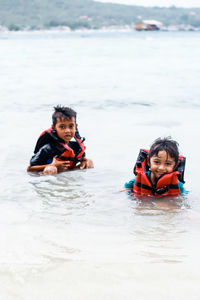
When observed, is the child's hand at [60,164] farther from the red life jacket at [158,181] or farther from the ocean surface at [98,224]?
the red life jacket at [158,181]

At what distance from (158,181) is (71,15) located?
155123 mm

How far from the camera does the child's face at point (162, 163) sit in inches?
147

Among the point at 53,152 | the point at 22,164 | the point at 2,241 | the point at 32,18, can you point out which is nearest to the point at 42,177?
the point at 53,152

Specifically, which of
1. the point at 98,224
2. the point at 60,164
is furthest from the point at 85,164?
the point at 98,224

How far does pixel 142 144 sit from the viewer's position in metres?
6.94

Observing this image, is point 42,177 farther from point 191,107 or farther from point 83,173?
point 191,107

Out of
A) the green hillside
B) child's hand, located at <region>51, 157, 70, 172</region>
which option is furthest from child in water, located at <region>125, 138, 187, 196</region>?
the green hillside

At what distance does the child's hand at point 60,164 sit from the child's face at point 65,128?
0.27 meters

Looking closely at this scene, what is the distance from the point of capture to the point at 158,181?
3.88 metres

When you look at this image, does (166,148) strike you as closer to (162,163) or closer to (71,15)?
(162,163)

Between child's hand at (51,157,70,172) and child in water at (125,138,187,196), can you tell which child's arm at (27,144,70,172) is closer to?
child's hand at (51,157,70,172)

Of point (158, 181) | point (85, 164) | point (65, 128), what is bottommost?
point (85, 164)

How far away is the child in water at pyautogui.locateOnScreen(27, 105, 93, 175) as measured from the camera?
4.82 meters

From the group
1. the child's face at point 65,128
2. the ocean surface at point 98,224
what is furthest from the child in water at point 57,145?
the ocean surface at point 98,224
